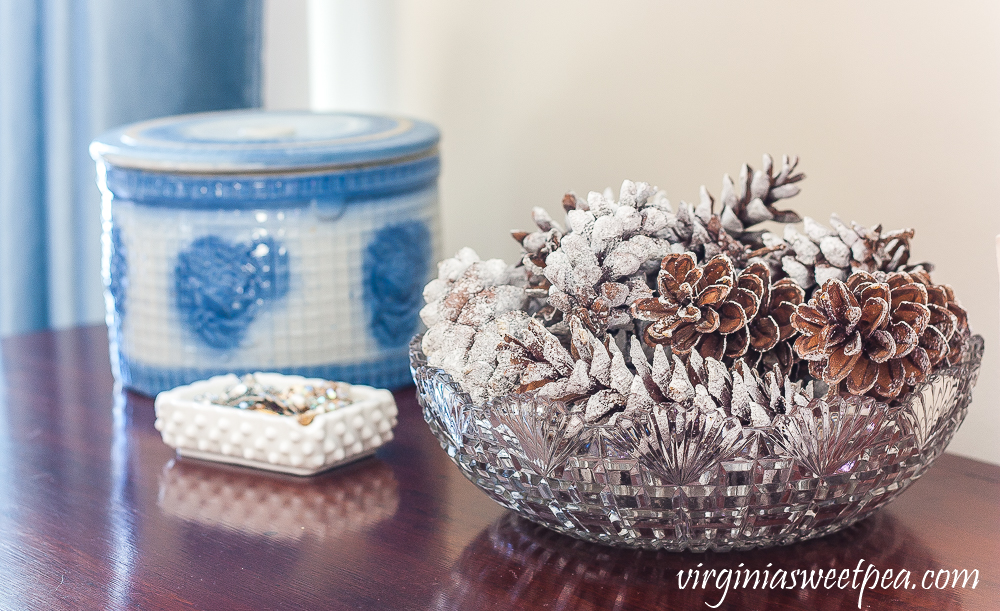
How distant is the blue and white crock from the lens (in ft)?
2.36

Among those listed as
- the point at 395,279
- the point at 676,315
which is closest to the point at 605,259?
the point at 676,315

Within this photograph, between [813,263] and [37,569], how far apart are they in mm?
443

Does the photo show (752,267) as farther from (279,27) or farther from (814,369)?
(279,27)

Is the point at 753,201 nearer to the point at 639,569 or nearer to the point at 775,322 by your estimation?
the point at 775,322

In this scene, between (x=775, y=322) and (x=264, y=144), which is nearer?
(x=775, y=322)

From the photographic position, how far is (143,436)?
2.34ft

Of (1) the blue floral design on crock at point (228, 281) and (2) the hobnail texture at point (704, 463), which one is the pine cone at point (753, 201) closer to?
(2) the hobnail texture at point (704, 463)

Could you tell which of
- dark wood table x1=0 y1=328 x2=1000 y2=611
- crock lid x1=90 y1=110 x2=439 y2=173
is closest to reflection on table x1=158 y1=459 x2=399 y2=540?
dark wood table x1=0 y1=328 x2=1000 y2=611

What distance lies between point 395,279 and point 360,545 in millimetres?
272

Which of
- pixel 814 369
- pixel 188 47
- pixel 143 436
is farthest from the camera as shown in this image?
pixel 188 47

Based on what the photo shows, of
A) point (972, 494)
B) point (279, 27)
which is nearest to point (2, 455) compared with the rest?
point (972, 494)

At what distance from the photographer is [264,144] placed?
736 mm

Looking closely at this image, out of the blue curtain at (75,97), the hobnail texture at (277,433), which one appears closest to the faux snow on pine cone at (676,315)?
the hobnail texture at (277,433)

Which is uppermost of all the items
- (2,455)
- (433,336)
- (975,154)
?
(975,154)
